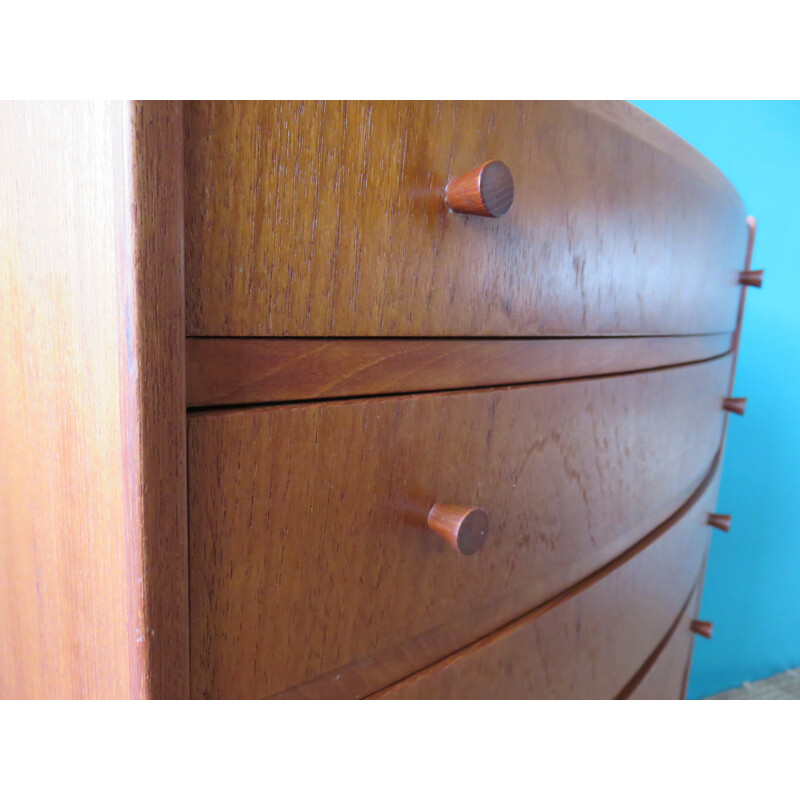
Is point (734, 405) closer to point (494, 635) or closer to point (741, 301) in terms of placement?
point (741, 301)

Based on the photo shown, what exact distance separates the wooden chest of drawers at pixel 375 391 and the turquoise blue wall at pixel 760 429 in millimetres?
1047

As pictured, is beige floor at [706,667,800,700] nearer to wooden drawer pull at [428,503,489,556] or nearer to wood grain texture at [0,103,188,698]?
wooden drawer pull at [428,503,489,556]

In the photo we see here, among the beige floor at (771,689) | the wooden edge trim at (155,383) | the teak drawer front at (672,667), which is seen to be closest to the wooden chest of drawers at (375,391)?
the wooden edge trim at (155,383)

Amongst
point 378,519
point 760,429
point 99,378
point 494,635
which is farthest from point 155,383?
point 760,429

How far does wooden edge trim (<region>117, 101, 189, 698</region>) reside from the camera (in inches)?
7.9

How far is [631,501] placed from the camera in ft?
1.72

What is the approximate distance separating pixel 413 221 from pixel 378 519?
0.16m

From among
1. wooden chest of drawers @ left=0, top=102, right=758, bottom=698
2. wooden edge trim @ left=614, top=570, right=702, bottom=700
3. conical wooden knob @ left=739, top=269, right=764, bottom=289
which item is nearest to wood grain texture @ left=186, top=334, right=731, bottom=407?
wooden chest of drawers @ left=0, top=102, right=758, bottom=698

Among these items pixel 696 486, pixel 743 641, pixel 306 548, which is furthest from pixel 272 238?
pixel 743 641

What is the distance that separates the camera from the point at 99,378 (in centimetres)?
23

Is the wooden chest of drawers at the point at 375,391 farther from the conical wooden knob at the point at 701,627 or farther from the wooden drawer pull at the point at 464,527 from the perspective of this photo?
the conical wooden knob at the point at 701,627

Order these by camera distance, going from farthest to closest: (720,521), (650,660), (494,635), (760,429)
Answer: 1. (760,429)
2. (720,521)
3. (650,660)
4. (494,635)

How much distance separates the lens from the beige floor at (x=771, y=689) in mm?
1412
